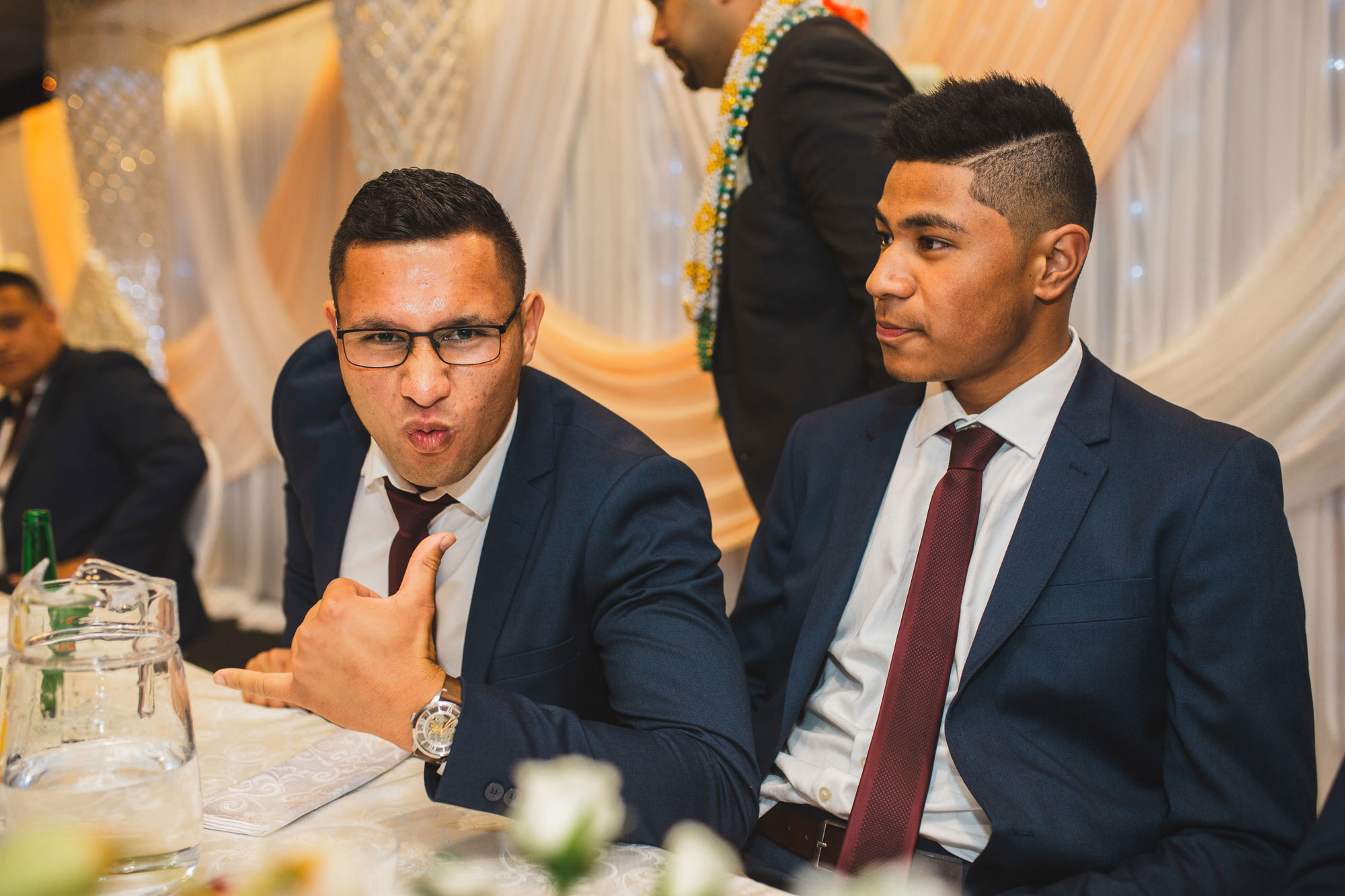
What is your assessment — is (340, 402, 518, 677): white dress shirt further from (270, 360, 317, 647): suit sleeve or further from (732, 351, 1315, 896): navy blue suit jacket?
(732, 351, 1315, 896): navy blue suit jacket

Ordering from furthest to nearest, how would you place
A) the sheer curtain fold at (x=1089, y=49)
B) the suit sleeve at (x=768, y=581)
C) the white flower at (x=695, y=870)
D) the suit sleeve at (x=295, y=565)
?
the sheer curtain fold at (x=1089, y=49) → the suit sleeve at (x=295, y=565) → the suit sleeve at (x=768, y=581) → the white flower at (x=695, y=870)

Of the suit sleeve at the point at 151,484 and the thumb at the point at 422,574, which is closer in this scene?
the thumb at the point at 422,574

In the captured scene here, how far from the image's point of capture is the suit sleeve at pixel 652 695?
3.49ft

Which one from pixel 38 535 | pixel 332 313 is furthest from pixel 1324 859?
pixel 38 535

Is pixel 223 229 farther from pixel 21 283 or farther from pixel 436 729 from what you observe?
pixel 436 729

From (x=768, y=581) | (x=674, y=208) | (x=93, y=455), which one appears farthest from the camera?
(x=674, y=208)

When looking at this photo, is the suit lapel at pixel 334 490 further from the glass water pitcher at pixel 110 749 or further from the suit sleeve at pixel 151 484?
the suit sleeve at pixel 151 484

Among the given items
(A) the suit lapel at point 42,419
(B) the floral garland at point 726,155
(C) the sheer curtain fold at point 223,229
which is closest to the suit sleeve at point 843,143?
(B) the floral garland at point 726,155

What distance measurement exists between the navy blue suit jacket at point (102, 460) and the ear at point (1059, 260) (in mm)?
2531

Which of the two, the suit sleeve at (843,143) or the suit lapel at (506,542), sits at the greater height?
the suit sleeve at (843,143)

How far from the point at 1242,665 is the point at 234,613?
548 cm

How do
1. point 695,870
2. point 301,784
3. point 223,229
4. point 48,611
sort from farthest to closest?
point 223,229 < point 48,611 < point 301,784 < point 695,870

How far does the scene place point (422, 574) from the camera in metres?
1.09

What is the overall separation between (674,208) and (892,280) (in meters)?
2.65
